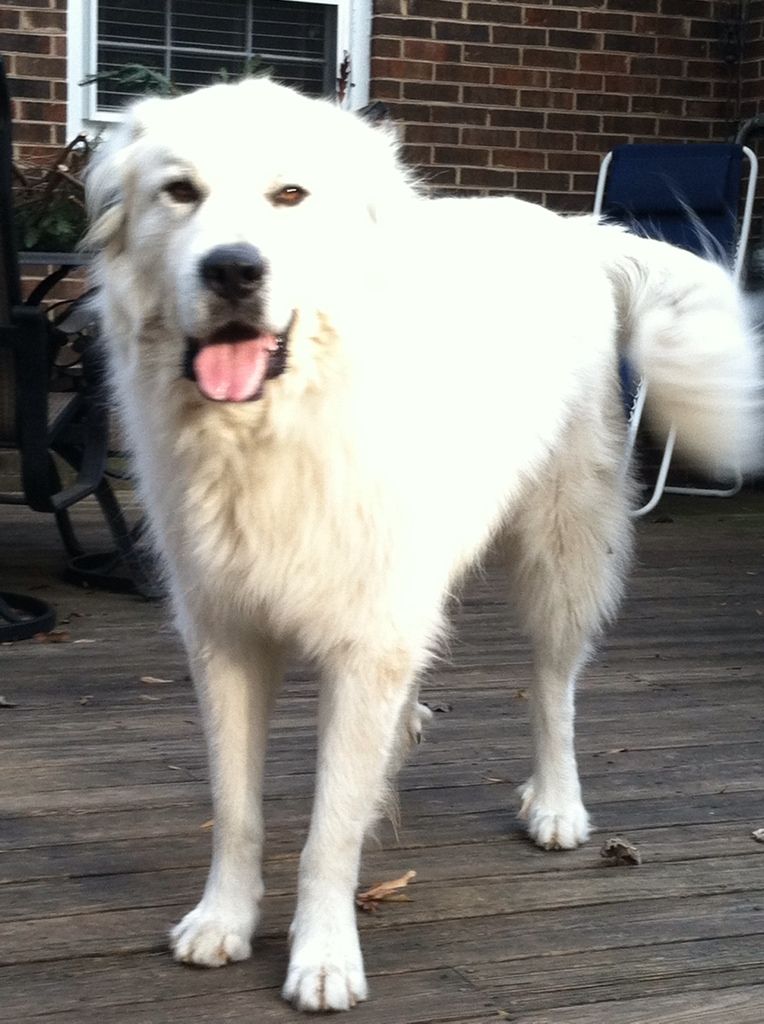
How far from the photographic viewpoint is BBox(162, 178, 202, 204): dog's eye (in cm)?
227

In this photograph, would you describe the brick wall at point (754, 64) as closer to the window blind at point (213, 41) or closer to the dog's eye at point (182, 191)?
the window blind at point (213, 41)

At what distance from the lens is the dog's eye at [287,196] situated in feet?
7.43

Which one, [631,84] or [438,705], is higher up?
[631,84]

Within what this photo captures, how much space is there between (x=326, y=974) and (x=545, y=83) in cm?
575

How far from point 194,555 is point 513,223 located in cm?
113

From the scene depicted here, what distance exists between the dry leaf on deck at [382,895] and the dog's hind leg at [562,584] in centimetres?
39

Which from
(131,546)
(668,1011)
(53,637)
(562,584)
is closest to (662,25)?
(131,546)

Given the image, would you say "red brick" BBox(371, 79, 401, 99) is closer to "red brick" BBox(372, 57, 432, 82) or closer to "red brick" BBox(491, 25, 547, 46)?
"red brick" BBox(372, 57, 432, 82)

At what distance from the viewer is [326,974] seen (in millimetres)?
2301

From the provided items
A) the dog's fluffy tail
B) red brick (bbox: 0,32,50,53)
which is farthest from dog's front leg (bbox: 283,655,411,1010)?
red brick (bbox: 0,32,50,53)

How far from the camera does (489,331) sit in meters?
2.81

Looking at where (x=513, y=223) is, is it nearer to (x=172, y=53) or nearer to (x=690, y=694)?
(x=690, y=694)

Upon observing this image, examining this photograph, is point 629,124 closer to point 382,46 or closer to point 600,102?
point 600,102

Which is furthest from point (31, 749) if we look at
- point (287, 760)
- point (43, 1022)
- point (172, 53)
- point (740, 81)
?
point (740, 81)
